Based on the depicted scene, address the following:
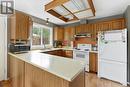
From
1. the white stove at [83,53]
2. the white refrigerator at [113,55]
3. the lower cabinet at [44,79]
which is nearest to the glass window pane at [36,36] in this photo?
the white stove at [83,53]

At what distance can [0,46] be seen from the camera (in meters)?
3.10

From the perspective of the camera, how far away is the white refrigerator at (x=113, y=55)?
2.91 m

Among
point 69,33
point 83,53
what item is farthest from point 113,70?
point 69,33

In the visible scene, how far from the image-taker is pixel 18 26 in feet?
9.87

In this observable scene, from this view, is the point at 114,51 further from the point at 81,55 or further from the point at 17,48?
the point at 17,48

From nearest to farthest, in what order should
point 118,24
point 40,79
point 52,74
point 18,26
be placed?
point 52,74, point 40,79, point 18,26, point 118,24

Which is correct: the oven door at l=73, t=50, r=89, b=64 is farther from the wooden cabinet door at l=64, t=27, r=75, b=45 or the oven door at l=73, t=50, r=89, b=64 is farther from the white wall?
the white wall

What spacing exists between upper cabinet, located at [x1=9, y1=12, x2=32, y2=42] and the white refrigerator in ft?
8.57

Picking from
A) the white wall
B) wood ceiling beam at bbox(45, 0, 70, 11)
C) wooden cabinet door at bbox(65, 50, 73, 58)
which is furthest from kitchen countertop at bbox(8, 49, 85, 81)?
wooden cabinet door at bbox(65, 50, 73, 58)

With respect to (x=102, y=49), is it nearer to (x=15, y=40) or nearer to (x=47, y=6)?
(x=47, y=6)

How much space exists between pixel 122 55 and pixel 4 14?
3.90 metres

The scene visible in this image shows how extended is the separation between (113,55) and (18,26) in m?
3.10

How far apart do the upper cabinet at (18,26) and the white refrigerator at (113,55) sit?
2611mm

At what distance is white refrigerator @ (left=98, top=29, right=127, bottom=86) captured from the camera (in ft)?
9.55
